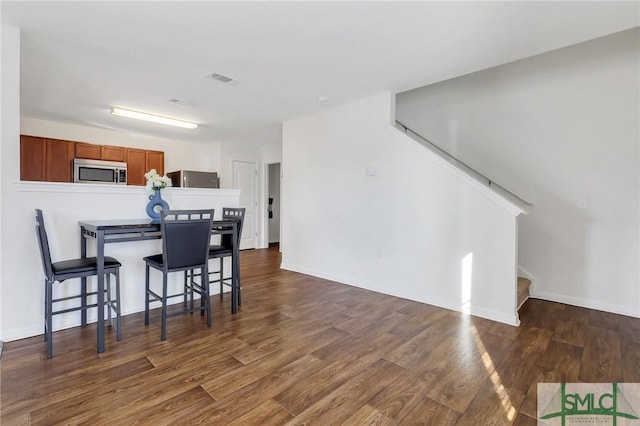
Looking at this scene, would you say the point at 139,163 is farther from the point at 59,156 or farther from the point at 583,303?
the point at 583,303

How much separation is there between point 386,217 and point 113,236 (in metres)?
2.97

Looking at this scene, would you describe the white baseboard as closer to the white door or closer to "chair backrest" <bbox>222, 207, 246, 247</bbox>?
"chair backrest" <bbox>222, 207, 246, 247</bbox>

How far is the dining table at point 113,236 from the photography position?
2.36 metres

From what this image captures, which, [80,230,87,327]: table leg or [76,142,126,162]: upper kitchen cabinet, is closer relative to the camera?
[80,230,87,327]: table leg

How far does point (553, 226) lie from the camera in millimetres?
3654

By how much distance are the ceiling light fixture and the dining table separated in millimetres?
2286

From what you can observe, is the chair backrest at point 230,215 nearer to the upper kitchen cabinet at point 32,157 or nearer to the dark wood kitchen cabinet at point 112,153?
the dark wood kitchen cabinet at point 112,153

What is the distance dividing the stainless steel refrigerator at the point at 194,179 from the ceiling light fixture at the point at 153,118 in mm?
1152

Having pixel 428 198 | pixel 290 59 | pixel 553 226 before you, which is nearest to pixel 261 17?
pixel 290 59

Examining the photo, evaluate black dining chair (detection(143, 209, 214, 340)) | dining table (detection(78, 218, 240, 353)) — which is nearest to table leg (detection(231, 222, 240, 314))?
dining table (detection(78, 218, 240, 353))

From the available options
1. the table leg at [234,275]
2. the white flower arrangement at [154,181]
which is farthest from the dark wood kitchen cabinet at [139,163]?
the table leg at [234,275]

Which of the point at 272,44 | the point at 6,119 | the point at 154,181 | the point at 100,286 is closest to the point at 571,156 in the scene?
the point at 272,44

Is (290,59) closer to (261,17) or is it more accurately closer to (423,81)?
(261,17)

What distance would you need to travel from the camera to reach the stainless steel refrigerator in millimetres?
6238
